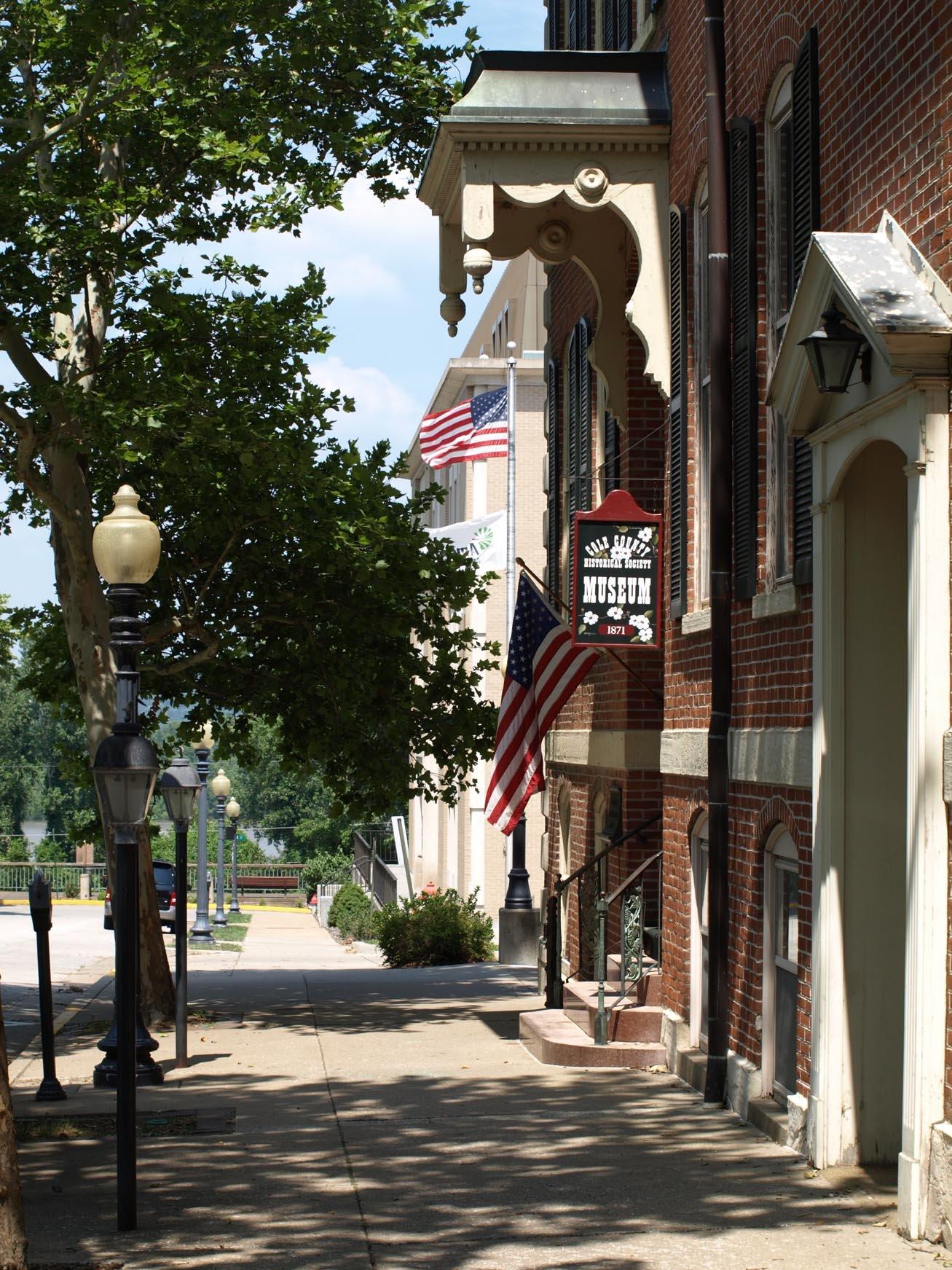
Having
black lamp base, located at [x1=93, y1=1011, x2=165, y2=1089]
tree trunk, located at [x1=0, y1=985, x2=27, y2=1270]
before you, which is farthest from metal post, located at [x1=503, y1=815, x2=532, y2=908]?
tree trunk, located at [x1=0, y1=985, x2=27, y2=1270]

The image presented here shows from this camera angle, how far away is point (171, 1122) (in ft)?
35.9

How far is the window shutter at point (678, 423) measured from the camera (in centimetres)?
1273

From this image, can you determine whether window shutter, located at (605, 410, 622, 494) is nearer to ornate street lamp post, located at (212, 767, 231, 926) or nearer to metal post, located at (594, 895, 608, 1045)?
metal post, located at (594, 895, 608, 1045)

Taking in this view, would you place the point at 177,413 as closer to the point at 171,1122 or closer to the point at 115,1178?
the point at 171,1122

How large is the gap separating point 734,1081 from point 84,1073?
585 cm

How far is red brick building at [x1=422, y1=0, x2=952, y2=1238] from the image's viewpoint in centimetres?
750

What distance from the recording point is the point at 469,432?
Result: 27906 millimetres

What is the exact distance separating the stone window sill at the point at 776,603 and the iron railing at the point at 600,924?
2947 millimetres

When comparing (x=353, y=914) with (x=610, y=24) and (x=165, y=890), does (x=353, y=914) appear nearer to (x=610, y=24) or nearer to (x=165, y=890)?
(x=165, y=890)

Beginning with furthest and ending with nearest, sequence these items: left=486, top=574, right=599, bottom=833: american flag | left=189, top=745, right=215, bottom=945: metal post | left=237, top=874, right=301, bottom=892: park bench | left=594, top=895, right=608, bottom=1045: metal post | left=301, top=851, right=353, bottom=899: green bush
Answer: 1. left=237, top=874, right=301, bottom=892: park bench
2. left=301, top=851, right=353, bottom=899: green bush
3. left=189, top=745, right=215, bottom=945: metal post
4. left=486, top=574, right=599, bottom=833: american flag
5. left=594, top=895, right=608, bottom=1045: metal post

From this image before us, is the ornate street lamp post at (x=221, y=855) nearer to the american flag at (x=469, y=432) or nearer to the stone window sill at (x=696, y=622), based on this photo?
the american flag at (x=469, y=432)

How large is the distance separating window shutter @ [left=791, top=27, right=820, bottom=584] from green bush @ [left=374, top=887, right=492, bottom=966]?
17462 mm

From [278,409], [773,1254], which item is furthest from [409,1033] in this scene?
[773,1254]

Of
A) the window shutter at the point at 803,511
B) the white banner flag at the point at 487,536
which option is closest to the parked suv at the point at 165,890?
the white banner flag at the point at 487,536
